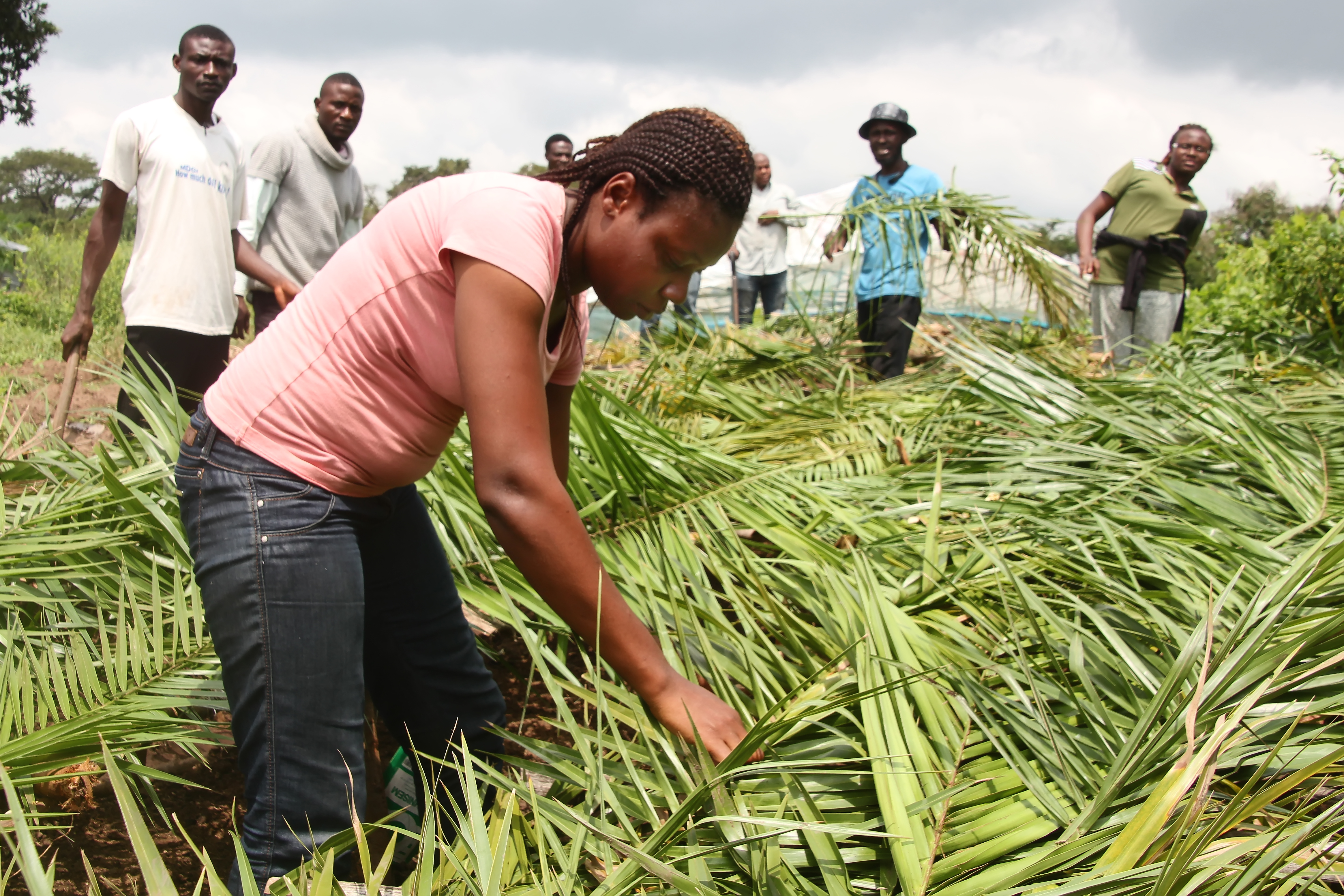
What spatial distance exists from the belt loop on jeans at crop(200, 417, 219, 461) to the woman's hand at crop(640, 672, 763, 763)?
0.60 meters

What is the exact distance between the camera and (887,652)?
4.30ft

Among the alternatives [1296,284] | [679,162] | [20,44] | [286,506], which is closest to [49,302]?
[20,44]

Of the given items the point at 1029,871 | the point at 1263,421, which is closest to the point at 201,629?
the point at 1029,871

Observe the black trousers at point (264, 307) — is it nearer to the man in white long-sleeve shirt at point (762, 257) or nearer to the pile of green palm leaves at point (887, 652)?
the pile of green palm leaves at point (887, 652)

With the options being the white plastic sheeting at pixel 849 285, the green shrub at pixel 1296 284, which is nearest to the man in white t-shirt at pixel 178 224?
the white plastic sheeting at pixel 849 285

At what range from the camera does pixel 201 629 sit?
1.46m

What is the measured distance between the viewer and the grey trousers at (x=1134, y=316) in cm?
442

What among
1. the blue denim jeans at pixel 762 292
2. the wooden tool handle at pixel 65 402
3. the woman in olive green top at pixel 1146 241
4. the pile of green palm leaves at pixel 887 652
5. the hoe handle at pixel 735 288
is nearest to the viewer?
the pile of green palm leaves at pixel 887 652

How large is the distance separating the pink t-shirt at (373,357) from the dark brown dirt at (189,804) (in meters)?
0.45

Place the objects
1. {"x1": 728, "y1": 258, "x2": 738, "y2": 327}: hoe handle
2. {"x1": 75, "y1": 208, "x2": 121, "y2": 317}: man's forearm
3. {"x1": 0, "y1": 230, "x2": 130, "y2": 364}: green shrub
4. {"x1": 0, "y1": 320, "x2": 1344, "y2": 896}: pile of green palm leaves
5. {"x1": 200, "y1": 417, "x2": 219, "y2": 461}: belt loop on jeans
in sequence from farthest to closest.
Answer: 1. {"x1": 0, "y1": 230, "x2": 130, "y2": 364}: green shrub
2. {"x1": 728, "y1": 258, "x2": 738, "y2": 327}: hoe handle
3. {"x1": 75, "y1": 208, "x2": 121, "y2": 317}: man's forearm
4. {"x1": 200, "y1": 417, "x2": 219, "y2": 461}: belt loop on jeans
5. {"x1": 0, "y1": 320, "x2": 1344, "y2": 896}: pile of green palm leaves

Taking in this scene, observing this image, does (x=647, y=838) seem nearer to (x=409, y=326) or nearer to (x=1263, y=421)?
(x=409, y=326)

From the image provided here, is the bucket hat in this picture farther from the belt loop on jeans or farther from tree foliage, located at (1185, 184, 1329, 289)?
tree foliage, located at (1185, 184, 1329, 289)

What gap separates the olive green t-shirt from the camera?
4.37 m

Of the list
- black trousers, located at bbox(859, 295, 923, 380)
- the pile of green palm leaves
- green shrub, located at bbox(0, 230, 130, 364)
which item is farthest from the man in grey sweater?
green shrub, located at bbox(0, 230, 130, 364)
